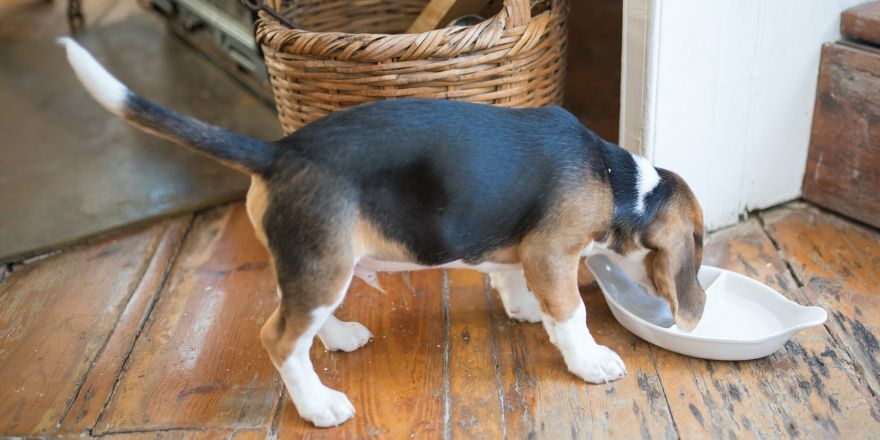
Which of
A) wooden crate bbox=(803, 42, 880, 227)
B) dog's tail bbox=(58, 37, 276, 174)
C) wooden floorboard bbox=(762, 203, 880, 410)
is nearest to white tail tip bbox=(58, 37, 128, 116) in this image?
dog's tail bbox=(58, 37, 276, 174)

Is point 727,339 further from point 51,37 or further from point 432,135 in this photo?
point 51,37

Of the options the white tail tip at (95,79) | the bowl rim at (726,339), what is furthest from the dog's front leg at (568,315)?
the white tail tip at (95,79)

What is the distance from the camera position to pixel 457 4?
7.14 ft

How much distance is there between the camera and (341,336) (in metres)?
1.94

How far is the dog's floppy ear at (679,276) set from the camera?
1718mm

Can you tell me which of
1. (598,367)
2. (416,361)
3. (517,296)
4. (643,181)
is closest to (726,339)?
(598,367)

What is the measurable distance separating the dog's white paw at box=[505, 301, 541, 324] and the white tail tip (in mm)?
985

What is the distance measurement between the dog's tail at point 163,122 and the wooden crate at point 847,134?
4.87 feet

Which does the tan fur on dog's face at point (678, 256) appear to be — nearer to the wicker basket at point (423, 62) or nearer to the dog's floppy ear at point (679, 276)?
the dog's floppy ear at point (679, 276)

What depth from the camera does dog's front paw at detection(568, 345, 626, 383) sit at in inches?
69.7

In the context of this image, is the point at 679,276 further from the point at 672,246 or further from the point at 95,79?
the point at 95,79

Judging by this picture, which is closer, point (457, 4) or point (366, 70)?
point (366, 70)

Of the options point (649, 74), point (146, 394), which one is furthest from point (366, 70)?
point (146, 394)

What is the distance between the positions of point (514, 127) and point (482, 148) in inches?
3.7
